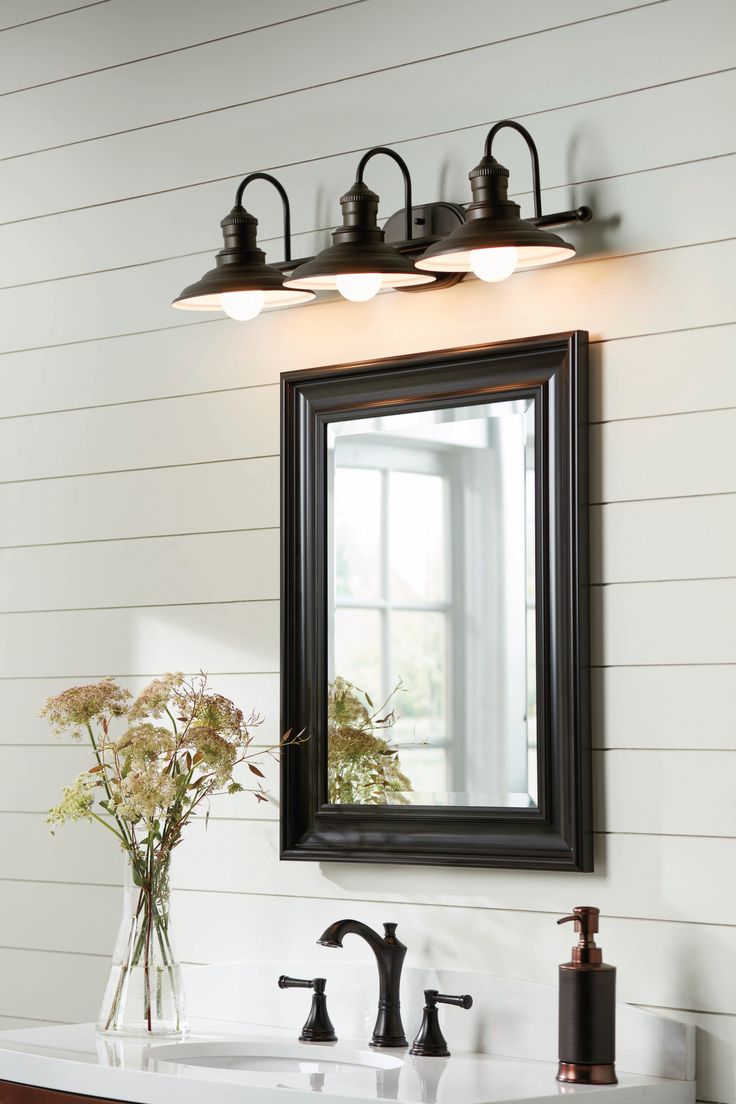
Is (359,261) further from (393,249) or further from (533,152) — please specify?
(533,152)

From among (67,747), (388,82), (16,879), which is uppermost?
(388,82)

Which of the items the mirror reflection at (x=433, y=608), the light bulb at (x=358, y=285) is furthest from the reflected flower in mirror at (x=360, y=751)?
the light bulb at (x=358, y=285)

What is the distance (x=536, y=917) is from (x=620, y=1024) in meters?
0.19

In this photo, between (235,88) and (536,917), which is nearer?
(536,917)

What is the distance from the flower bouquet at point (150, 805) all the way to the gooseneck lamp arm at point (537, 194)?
0.83 m

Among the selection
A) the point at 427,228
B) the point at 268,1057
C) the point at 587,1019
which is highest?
the point at 427,228

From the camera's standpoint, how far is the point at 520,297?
2.09 m

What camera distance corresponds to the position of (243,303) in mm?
2213

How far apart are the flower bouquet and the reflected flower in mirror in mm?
129

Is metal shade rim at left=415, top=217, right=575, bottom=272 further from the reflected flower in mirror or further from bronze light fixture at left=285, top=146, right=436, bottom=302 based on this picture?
the reflected flower in mirror

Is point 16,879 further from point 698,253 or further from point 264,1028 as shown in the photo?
point 698,253

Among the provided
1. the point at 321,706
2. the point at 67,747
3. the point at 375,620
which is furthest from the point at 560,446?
the point at 67,747

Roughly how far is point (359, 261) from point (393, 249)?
0.06 meters

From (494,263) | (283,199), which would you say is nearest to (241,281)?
(283,199)
